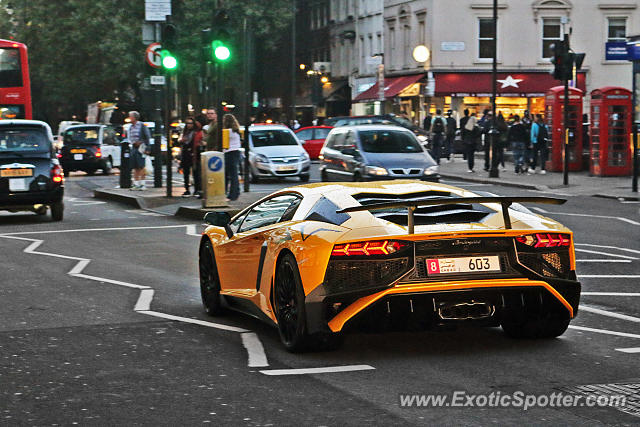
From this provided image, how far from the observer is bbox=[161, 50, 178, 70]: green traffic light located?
84.5 feet

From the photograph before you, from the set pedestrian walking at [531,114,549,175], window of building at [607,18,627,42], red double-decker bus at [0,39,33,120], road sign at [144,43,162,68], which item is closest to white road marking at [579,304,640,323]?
road sign at [144,43,162,68]

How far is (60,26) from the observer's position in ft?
244

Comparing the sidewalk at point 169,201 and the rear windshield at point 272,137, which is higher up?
the rear windshield at point 272,137

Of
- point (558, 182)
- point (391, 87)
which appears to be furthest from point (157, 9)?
point (391, 87)

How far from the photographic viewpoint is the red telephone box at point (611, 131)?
3306 cm

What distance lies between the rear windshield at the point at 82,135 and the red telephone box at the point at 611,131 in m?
17.7

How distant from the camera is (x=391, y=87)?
61.3 metres

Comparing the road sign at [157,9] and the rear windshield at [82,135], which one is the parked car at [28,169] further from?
the rear windshield at [82,135]

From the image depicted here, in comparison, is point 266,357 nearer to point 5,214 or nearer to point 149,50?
point 5,214

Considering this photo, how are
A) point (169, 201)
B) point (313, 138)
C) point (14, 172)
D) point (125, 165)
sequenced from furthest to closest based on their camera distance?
point (313, 138) < point (125, 165) < point (169, 201) < point (14, 172)

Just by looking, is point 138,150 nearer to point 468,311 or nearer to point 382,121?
point 382,121

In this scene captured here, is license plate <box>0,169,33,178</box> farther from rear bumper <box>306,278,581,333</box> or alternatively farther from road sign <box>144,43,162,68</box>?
rear bumper <box>306,278,581,333</box>

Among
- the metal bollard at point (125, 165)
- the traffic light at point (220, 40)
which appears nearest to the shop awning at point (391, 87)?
the metal bollard at point (125, 165)

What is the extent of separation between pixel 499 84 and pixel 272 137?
77.6ft
